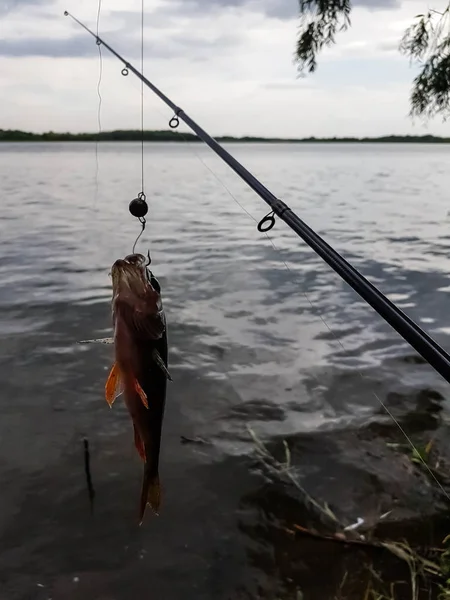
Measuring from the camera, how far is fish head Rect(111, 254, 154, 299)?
224cm

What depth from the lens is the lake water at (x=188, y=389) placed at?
4691mm

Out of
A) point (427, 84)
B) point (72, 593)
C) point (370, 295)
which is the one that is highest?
point (427, 84)

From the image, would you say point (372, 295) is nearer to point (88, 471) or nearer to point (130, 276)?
point (130, 276)

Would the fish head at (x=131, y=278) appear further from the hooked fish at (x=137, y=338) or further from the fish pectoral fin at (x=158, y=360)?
the fish pectoral fin at (x=158, y=360)

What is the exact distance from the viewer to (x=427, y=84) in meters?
7.23

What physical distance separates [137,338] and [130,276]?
0.23m

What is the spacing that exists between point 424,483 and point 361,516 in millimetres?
778

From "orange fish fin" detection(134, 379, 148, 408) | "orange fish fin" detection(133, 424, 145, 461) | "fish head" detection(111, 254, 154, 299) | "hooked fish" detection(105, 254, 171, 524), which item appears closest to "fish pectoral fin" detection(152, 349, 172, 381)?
"hooked fish" detection(105, 254, 171, 524)

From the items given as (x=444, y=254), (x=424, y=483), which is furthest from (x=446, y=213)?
(x=424, y=483)

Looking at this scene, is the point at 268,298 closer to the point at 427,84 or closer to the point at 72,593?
the point at 427,84

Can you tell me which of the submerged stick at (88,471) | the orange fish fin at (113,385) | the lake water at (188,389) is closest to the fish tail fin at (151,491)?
the orange fish fin at (113,385)

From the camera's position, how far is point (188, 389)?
7527 mm

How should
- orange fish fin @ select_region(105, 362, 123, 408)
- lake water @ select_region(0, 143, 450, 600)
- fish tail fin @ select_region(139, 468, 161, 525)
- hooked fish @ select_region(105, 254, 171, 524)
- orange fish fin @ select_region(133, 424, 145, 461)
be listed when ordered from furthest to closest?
lake water @ select_region(0, 143, 450, 600)
fish tail fin @ select_region(139, 468, 161, 525)
orange fish fin @ select_region(133, 424, 145, 461)
orange fish fin @ select_region(105, 362, 123, 408)
hooked fish @ select_region(105, 254, 171, 524)

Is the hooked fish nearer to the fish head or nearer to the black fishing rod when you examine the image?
the fish head
